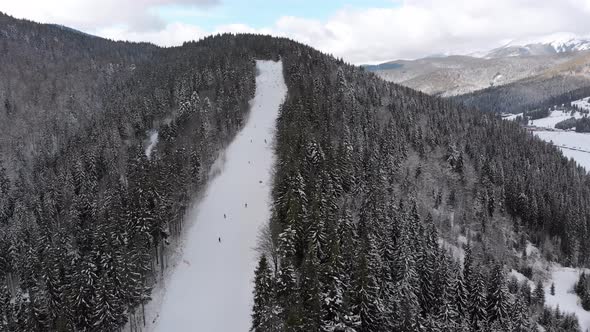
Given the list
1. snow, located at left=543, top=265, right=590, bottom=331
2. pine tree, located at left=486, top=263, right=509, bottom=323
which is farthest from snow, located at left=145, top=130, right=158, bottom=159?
snow, located at left=543, top=265, right=590, bottom=331

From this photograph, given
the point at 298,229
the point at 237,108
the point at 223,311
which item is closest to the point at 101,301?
the point at 223,311

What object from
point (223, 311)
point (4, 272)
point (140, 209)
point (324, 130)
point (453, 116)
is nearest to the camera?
point (223, 311)

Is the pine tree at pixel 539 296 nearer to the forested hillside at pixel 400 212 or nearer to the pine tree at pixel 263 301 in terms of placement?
the forested hillside at pixel 400 212

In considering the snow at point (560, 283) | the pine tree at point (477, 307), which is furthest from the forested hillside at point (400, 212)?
the snow at point (560, 283)

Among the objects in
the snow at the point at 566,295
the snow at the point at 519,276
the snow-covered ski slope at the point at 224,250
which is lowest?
the snow at the point at 566,295

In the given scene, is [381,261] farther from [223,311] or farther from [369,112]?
[369,112]

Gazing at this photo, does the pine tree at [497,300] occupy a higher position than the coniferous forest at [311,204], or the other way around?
the coniferous forest at [311,204]

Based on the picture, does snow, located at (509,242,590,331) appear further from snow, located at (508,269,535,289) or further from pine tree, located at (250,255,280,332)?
pine tree, located at (250,255,280,332)
